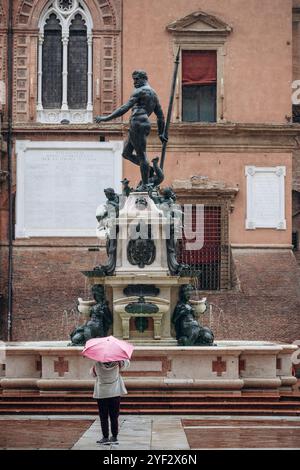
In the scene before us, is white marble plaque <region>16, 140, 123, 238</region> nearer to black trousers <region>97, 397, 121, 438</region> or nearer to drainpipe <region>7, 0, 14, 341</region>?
drainpipe <region>7, 0, 14, 341</region>

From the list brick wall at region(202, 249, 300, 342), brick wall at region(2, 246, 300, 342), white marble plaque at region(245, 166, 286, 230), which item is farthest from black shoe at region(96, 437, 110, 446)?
white marble plaque at region(245, 166, 286, 230)

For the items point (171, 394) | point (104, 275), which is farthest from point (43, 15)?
point (171, 394)

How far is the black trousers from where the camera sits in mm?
12562

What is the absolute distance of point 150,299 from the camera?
18578 millimetres

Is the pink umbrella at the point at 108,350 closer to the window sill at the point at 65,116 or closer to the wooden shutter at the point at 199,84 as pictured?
the window sill at the point at 65,116

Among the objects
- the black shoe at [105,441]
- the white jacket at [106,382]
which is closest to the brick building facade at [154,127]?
the white jacket at [106,382]

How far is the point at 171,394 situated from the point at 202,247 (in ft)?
59.5

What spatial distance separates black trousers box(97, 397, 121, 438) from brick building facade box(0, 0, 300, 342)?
20948 millimetres

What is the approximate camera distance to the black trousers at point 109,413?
41.2 ft

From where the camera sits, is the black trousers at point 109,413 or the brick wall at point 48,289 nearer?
the black trousers at point 109,413

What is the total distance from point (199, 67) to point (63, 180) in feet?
19.3

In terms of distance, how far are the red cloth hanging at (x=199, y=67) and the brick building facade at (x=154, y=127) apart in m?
0.09

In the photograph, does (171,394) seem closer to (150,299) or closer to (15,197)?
(150,299)

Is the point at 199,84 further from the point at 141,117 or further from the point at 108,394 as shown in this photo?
the point at 108,394
